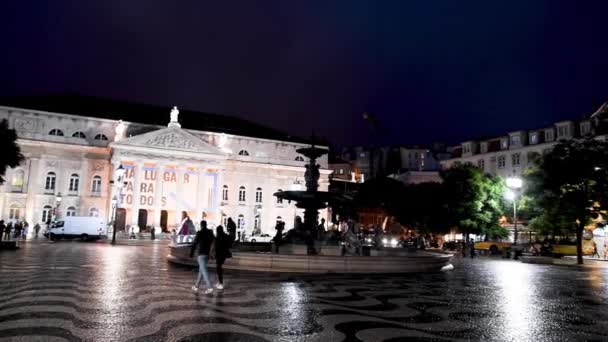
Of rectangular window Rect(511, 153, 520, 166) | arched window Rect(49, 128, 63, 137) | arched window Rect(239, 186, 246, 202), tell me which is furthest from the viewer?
arched window Rect(239, 186, 246, 202)

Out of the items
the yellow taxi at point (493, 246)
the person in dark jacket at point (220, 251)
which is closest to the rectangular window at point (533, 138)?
the yellow taxi at point (493, 246)

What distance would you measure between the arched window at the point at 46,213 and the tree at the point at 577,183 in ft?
161

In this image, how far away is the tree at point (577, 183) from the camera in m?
26.8

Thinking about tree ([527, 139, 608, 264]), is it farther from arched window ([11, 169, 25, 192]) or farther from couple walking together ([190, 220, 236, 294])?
arched window ([11, 169, 25, 192])

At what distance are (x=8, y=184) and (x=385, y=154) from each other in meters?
65.9

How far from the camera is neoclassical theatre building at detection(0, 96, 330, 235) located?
5084 centimetres

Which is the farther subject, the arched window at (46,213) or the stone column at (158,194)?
the stone column at (158,194)

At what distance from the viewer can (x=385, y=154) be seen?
9362cm

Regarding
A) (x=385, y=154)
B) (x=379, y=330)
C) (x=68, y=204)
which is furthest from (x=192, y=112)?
(x=379, y=330)

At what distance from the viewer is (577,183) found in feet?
89.1

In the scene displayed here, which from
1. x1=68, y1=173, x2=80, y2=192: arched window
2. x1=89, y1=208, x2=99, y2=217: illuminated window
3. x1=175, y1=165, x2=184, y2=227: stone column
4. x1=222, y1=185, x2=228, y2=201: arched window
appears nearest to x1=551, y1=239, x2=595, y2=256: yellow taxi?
x1=222, y1=185, x2=228, y2=201: arched window

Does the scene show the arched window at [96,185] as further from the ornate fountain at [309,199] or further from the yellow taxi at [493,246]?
the yellow taxi at [493,246]

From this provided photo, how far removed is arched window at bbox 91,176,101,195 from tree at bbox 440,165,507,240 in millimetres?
39282

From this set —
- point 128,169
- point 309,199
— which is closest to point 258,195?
point 128,169
